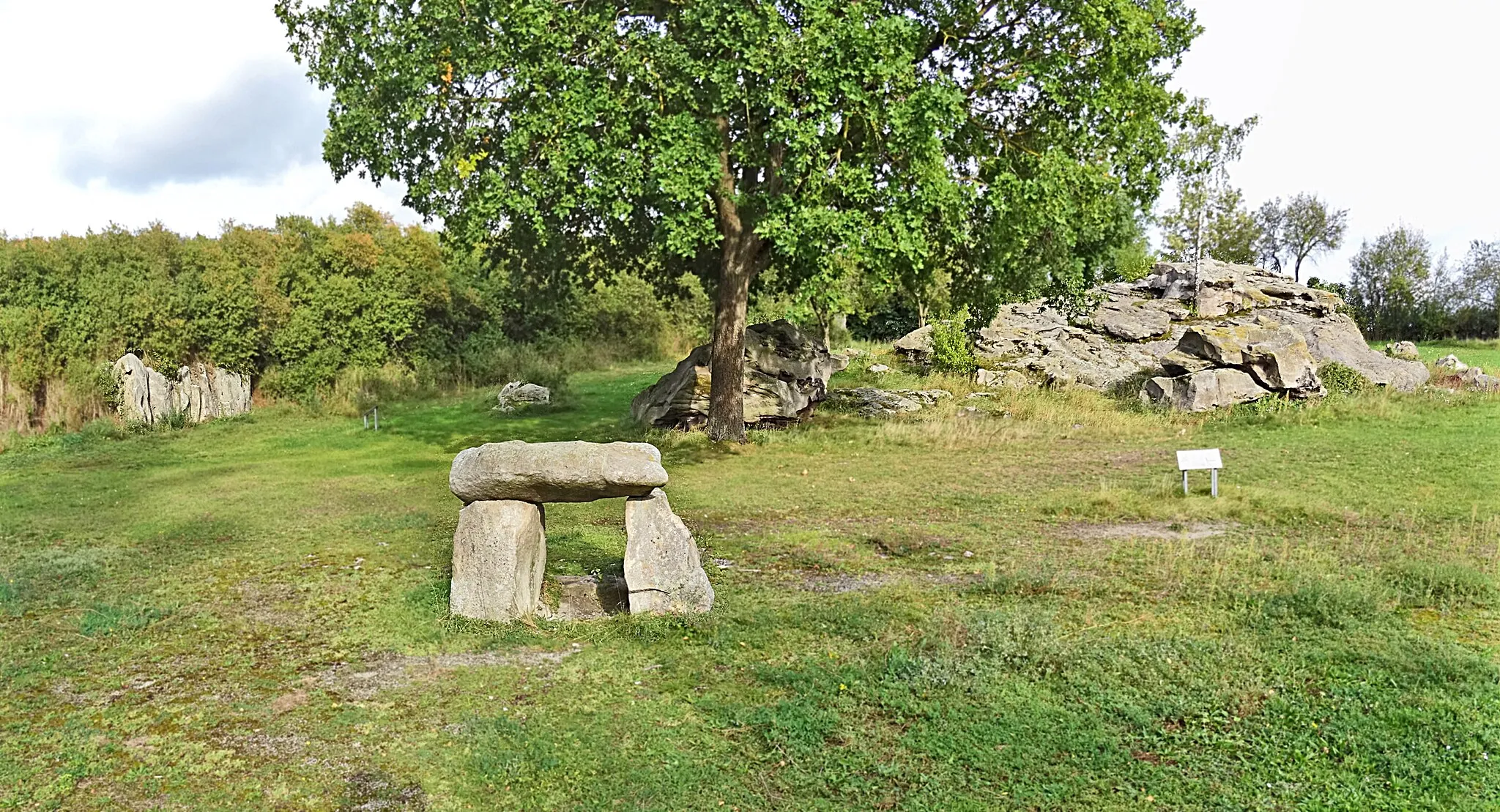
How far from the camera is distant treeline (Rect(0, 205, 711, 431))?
2170 centimetres

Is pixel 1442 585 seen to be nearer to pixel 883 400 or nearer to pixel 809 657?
pixel 809 657

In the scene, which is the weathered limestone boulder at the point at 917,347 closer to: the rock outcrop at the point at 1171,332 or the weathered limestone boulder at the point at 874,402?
the rock outcrop at the point at 1171,332

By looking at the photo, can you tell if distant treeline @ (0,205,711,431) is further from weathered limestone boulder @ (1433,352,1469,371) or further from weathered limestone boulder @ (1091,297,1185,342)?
weathered limestone boulder @ (1433,352,1469,371)

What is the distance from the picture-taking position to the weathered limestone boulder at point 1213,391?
21609 mm

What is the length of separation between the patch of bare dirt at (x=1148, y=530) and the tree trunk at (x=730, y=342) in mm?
8474

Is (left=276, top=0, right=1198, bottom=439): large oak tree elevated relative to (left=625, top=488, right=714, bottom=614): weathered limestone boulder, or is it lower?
elevated

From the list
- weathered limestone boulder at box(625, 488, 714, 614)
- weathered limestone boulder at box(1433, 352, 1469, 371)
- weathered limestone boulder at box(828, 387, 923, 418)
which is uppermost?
weathered limestone boulder at box(1433, 352, 1469, 371)

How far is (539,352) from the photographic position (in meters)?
33.7

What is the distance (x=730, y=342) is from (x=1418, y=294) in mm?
42978

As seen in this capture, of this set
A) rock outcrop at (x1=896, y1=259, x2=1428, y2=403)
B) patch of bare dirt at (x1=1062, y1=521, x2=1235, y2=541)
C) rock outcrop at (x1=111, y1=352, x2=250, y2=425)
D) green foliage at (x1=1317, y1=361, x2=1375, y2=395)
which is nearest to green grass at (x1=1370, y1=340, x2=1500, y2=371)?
rock outcrop at (x1=896, y1=259, x2=1428, y2=403)

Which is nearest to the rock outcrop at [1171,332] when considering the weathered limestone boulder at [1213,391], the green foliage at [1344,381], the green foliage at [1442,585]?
the weathered limestone boulder at [1213,391]

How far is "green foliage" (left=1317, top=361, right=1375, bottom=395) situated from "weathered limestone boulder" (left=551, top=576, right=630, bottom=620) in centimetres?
1957

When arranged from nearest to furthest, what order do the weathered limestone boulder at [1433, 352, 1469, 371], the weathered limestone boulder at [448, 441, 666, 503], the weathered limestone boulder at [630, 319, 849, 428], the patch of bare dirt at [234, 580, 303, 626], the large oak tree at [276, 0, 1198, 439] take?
the weathered limestone boulder at [448, 441, 666, 503] < the patch of bare dirt at [234, 580, 303, 626] < the large oak tree at [276, 0, 1198, 439] < the weathered limestone boulder at [630, 319, 849, 428] < the weathered limestone boulder at [1433, 352, 1469, 371]

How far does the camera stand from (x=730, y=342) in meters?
18.8
